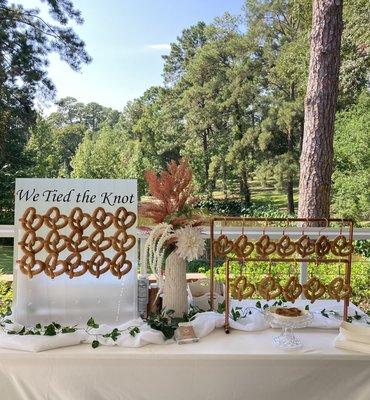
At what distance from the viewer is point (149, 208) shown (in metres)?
1.30

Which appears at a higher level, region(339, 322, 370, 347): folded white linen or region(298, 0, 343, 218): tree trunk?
region(298, 0, 343, 218): tree trunk

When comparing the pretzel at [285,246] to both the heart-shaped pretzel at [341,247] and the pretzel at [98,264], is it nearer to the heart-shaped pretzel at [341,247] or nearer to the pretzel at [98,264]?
→ the heart-shaped pretzel at [341,247]

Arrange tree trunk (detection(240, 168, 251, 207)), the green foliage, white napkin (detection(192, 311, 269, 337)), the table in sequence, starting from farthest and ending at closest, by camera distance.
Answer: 1. tree trunk (detection(240, 168, 251, 207))
2. the green foliage
3. white napkin (detection(192, 311, 269, 337))
4. the table

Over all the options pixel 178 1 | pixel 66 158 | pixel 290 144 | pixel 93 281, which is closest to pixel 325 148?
pixel 93 281

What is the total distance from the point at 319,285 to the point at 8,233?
1262 millimetres

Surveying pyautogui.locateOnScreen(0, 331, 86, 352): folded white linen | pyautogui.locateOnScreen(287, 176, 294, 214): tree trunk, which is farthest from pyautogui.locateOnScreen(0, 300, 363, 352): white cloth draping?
pyautogui.locateOnScreen(287, 176, 294, 214): tree trunk

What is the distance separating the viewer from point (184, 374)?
1.16 meters

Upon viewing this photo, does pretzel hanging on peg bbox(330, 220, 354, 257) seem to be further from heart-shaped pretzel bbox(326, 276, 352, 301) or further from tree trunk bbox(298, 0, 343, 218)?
tree trunk bbox(298, 0, 343, 218)

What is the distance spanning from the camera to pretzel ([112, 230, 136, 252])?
4.31 ft

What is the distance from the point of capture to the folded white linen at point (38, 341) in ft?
3.84

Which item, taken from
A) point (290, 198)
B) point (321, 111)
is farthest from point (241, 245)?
point (290, 198)

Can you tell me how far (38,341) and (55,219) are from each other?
0.33 m

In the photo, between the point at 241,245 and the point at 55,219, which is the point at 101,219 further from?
the point at 241,245

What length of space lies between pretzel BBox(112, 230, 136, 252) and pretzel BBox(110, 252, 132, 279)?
17 millimetres
